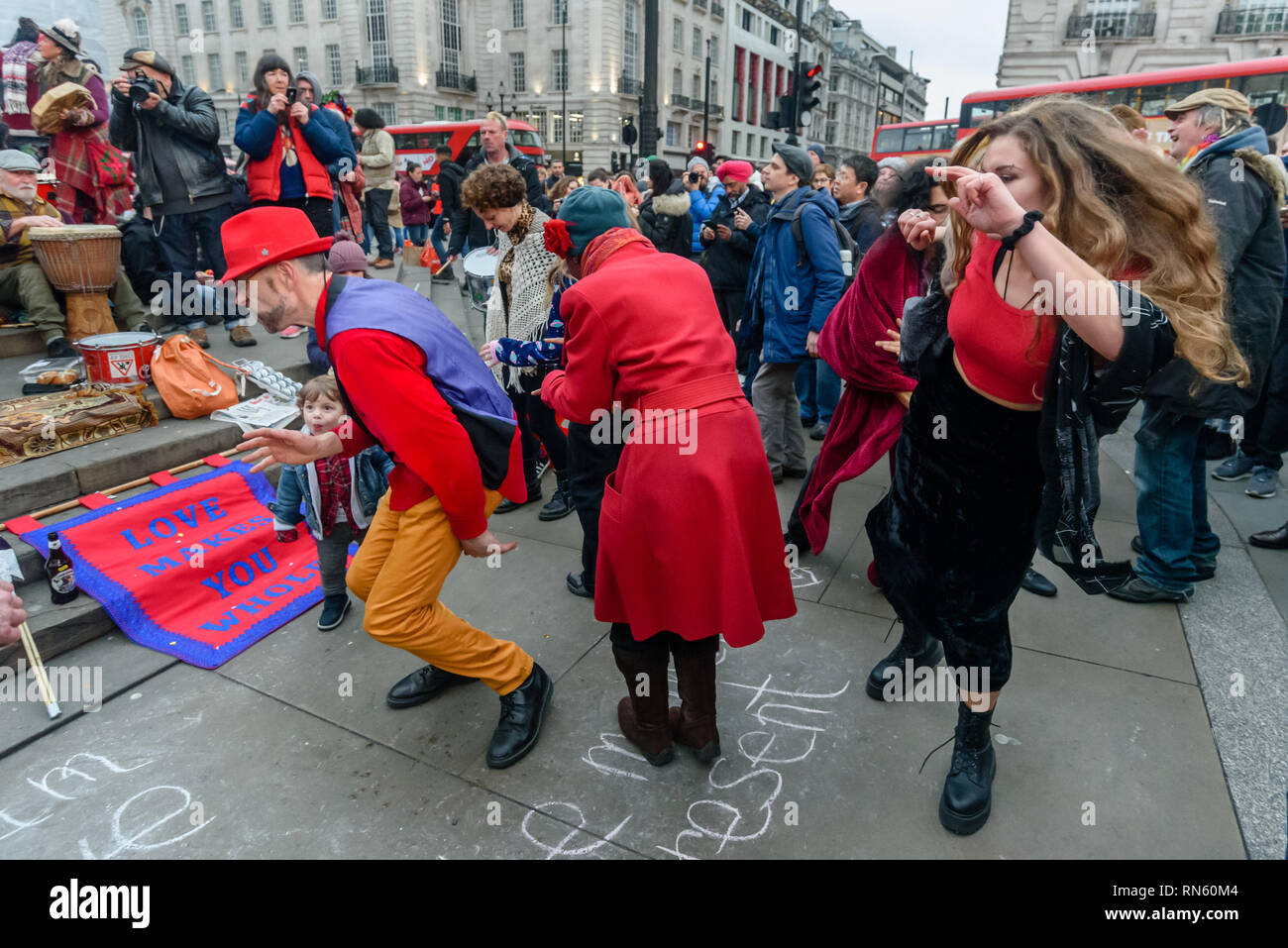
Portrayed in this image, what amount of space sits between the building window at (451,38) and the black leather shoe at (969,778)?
49408mm

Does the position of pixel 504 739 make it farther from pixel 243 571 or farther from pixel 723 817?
pixel 243 571

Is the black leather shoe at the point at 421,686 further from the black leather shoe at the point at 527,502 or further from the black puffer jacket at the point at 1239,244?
the black puffer jacket at the point at 1239,244

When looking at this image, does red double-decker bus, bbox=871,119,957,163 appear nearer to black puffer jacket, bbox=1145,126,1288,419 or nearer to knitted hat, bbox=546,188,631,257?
black puffer jacket, bbox=1145,126,1288,419

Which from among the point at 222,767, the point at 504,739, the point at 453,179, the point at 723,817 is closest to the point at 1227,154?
the point at 723,817

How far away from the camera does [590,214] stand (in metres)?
2.64

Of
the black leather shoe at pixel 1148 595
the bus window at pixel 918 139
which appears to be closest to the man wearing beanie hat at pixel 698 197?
the black leather shoe at pixel 1148 595

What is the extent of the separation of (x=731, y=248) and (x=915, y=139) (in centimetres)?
2312

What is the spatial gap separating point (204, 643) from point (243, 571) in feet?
2.04

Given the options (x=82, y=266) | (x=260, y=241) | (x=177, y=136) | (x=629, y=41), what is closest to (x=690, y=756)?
(x=260, y=241)

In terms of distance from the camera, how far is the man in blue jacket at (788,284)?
4527 millimetres

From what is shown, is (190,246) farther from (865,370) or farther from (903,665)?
(903,665)

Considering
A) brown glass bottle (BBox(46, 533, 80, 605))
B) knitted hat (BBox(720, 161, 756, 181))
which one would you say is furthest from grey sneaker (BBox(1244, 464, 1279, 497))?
brown glass bottle (BBox(46, 533, 80, 605))

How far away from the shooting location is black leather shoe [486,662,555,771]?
264 cm

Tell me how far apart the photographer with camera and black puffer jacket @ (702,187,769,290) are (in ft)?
12.9
